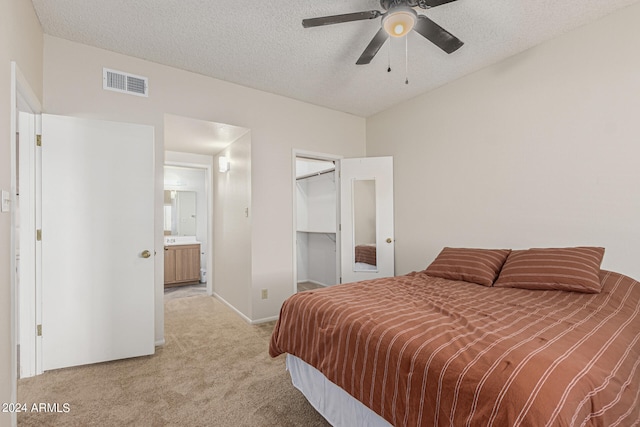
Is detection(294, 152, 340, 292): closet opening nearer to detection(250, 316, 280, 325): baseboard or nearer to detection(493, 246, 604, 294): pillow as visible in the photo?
detection(250, 316, 280, 325): baseboard

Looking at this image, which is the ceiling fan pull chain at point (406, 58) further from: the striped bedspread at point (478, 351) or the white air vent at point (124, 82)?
the white air vent at point (124, 82)

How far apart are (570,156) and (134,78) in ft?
13.1

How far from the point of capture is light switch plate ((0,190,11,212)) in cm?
157

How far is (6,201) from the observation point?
1621 millimetres

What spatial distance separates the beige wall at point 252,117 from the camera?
2633 millimetres

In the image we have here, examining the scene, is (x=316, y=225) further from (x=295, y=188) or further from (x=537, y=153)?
(x=537, y=153)

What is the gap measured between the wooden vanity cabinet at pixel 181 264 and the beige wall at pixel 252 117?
1973 mm

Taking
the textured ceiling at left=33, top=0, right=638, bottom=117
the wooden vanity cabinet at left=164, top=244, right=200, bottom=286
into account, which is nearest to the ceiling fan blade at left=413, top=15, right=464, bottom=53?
the textured ceiling at left=33, top=0, right=638, bottom=117

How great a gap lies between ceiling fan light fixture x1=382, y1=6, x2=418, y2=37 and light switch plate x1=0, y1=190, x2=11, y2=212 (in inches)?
92.8

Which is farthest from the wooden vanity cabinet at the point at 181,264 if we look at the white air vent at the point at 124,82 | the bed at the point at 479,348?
the bed at the point at 479,348

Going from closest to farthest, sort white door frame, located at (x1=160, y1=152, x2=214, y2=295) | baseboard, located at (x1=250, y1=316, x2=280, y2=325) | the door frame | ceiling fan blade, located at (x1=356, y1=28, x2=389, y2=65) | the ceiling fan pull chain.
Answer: ceiling fan blade, located at (x1=356, y1=28, x2=389, y2=65) → the ceiling fan pull chain → baseboard, located at (x1=250, y1=316, x2=280, y2=325) → the door frame → white door frame, located at (x1=160, y1=152, x2=214, y2=295)

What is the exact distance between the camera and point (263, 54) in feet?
9.31

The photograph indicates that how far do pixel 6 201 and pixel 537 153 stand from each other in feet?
12.7

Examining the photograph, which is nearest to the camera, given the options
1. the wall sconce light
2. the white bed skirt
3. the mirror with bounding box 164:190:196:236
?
the white bed skirt
